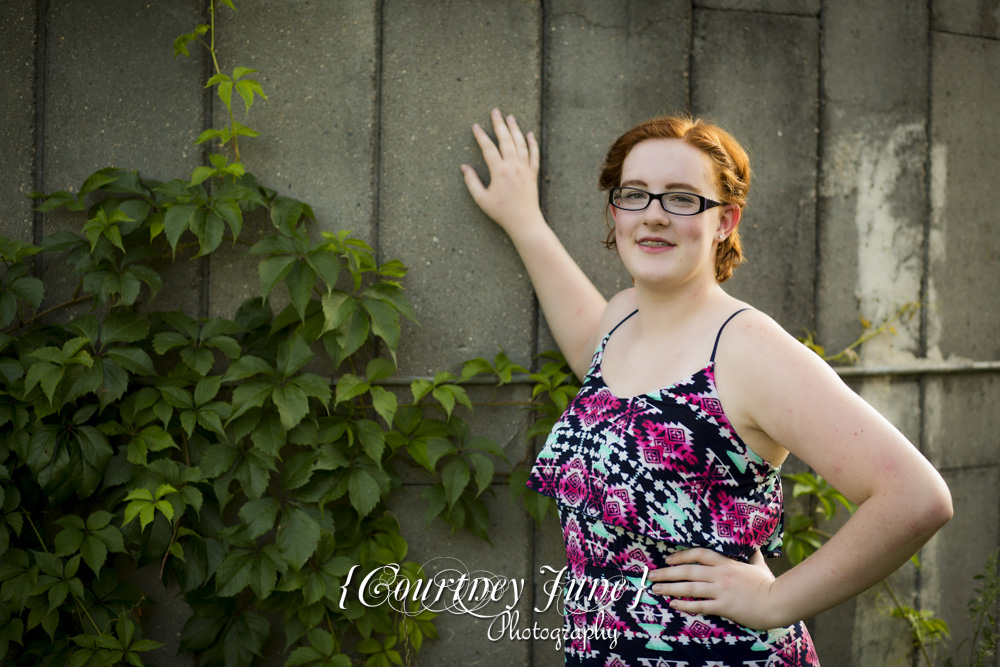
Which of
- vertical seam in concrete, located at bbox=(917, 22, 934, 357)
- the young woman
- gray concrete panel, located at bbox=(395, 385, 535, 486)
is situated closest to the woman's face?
the young woman

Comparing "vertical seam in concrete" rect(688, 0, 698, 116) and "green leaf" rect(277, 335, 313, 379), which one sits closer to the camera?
"green leaf" rect(277, 335, 313, 379)

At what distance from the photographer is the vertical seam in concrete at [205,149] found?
1.95m

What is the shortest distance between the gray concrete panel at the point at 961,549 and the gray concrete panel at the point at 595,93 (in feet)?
4.83

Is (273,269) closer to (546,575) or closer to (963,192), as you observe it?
(546,575)

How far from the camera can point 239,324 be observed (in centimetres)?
191

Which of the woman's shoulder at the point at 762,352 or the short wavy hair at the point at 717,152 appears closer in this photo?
the woman's shoulder at the point at 762,352

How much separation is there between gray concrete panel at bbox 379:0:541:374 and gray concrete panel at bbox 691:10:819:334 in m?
0.57

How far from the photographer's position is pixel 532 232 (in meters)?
2.00

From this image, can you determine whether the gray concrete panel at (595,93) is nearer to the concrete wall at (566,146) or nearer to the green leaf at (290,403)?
the concrete wall at (566,146)

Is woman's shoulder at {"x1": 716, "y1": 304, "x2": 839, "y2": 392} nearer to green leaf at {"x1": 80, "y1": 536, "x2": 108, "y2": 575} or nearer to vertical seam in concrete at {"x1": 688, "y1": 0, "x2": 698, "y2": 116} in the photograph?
vertical seam in concrete at {"x1": 688, "y1": 0, "x2": 698, "y2": 116}

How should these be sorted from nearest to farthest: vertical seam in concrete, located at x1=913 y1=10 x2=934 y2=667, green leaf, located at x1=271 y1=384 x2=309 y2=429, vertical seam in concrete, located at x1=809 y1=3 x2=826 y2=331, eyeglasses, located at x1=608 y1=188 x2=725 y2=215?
eyeglasses, located at x1=608 y1=188 x2=725 y2=215 → green leaf, located at x1=271 y1=384 x2=309 y2=429 → vertical seam in concrete, located at x1=809 y1=3 x2=826 y2=331 → vertical seam in concrete, located at x1=913 y1=10 x2=934 y2=667

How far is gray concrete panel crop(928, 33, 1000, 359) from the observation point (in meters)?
2.41

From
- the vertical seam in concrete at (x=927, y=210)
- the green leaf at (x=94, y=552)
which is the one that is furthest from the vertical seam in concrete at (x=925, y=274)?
the green leaf at (x=94, y=552)

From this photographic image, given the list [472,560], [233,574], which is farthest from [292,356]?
[472,560]
